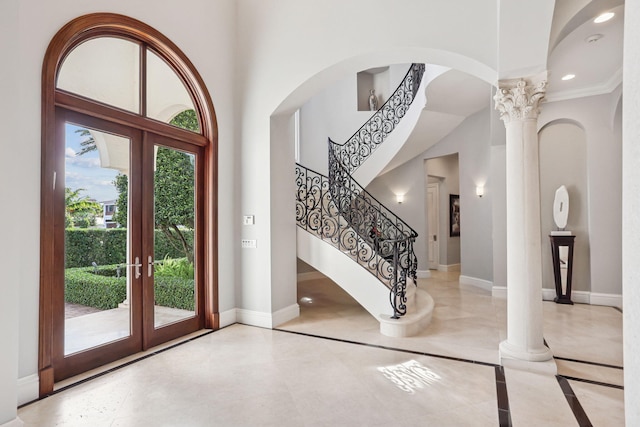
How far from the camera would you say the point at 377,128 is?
848 cm

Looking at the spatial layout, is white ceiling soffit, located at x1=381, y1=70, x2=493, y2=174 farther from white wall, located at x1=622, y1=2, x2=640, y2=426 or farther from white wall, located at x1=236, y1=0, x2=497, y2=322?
white wall, located at x1=622, y1=2, x2=640, y2=426

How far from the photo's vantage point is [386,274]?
18.6 feet

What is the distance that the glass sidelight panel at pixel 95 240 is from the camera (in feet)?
10.6

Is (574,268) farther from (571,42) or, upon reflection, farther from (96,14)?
(96,14)

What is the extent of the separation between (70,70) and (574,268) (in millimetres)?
7943

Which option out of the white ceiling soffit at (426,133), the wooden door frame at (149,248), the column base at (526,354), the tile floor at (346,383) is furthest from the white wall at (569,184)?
the wooden door frame at (149,248)

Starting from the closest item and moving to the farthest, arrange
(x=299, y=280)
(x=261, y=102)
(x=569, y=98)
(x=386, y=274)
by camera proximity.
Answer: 1. (x=261, y=102)
2. (x=386, y=274)
3. (x=569, y=98)
4. (x=299, y=280)

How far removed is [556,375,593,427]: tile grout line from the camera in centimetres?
252

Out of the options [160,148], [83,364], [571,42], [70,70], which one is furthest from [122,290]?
[571,42]

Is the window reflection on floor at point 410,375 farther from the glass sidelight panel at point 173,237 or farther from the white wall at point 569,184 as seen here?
the white wall at point 569,184

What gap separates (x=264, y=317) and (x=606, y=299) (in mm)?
5790

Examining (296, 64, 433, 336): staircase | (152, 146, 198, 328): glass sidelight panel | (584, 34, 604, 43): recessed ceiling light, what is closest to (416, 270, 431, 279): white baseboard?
(296, 64, 433, 336): staircase

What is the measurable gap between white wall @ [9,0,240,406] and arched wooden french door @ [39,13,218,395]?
0.08 metres

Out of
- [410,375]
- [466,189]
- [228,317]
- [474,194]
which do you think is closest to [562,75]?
[474,194]
